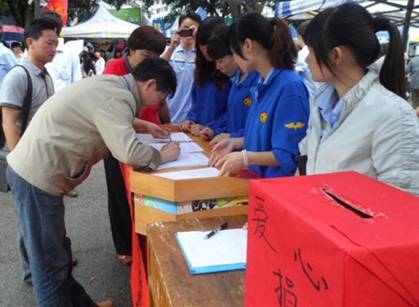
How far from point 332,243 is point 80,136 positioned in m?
1.38

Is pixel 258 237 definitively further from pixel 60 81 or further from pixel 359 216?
pixel 60 81

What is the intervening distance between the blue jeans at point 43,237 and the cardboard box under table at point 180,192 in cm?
57

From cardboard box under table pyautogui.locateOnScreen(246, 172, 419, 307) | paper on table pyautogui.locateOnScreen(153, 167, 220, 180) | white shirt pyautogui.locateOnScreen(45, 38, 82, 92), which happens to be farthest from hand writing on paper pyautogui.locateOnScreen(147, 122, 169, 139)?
white shirt pyautogui.locateOnScreen(45, 38, 82, 92)

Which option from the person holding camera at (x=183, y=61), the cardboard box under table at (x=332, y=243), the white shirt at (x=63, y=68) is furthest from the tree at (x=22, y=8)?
the cardboard box under table at (x=332, y=243)

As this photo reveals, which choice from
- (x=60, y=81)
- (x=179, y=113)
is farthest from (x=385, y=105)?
(x=60, y=81)

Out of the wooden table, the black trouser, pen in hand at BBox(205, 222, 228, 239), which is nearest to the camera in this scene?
the wooden table

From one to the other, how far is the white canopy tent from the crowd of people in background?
36.0ft

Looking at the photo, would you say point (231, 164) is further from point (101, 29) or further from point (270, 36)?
point (101, 29)

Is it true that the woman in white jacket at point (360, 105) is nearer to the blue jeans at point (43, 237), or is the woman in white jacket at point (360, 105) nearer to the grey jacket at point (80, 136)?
the grey jacket at point (80, 136)

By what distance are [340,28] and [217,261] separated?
2.22 feet

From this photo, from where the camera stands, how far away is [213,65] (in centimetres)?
249

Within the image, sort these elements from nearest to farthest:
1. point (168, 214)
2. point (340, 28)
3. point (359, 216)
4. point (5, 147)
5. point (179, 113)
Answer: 1. point (359, 216)
2. point (340, 28)
3. point (168, 214)
4. point (179, 113)
5. point (5, 147)

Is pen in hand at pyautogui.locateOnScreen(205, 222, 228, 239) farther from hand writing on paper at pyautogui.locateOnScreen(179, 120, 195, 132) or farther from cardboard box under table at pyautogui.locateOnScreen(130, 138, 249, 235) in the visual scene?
hand writing on paper at pyautogui.locateOnScreen(179, 120, 195, 132)

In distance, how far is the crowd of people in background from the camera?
107 centimetres
